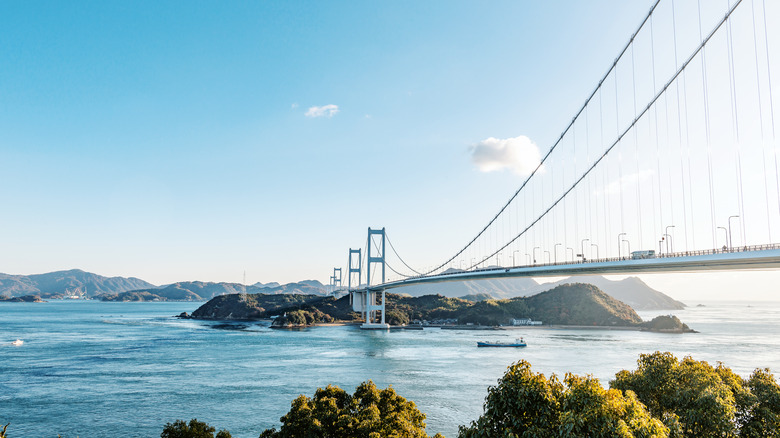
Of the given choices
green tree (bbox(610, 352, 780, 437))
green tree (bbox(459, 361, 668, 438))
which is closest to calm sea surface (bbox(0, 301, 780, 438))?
green tree (bbox(610, 352, 780, 437))

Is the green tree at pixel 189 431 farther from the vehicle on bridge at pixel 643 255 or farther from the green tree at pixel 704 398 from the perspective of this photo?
the vehicle on bridge at pixel 643 255

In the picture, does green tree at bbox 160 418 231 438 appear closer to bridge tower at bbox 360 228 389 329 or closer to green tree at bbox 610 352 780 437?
green tree at bbox 610 352 780 437

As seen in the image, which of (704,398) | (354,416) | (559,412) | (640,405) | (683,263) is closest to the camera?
(640,405)

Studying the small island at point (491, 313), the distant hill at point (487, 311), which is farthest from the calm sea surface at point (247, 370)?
the distant hill at point (487, 311)

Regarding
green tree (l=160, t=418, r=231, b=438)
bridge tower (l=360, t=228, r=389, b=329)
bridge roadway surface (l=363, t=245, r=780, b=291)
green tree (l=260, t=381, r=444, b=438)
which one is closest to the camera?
green tree (l=260, t=381, r=444, b=438)

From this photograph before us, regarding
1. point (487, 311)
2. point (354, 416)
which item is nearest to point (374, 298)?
point (487, 311)

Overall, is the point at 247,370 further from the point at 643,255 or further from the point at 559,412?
the point at 559,412
